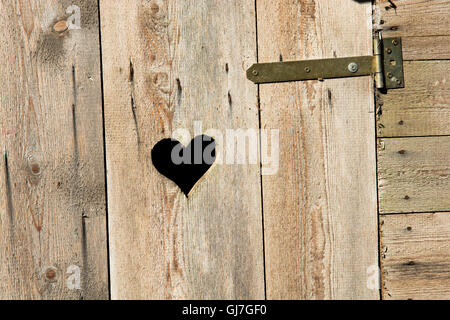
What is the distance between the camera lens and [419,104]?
0.99 m

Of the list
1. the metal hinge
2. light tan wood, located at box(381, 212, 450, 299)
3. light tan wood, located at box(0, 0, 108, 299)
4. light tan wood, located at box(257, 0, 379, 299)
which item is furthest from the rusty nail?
light tan wood, located at box(381, 212, 450, 299)

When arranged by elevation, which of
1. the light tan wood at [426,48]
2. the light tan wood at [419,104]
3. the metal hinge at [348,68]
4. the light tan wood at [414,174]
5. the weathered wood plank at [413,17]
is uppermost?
the weathered wood plank at [413,17]

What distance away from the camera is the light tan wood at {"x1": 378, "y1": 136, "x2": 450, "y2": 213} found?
99 cm

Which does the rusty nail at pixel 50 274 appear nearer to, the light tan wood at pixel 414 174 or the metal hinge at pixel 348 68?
the metal hinge at pixel 348 68

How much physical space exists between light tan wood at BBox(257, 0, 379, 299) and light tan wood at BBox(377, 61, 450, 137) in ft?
0.13

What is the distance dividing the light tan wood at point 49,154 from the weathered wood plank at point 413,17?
0.69 meters

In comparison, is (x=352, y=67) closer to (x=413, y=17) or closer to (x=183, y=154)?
(x=413, y=17)

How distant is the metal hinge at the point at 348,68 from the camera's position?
98cm

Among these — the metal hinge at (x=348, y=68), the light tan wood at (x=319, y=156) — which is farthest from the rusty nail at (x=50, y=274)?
the metal hinge at (x=348, y=68)

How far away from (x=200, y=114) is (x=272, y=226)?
328 mm

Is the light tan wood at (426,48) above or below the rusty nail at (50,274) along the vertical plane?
above

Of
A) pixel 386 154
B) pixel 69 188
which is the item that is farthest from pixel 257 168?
pixel 69 188

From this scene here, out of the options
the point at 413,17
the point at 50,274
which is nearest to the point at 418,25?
the point at 413,17
